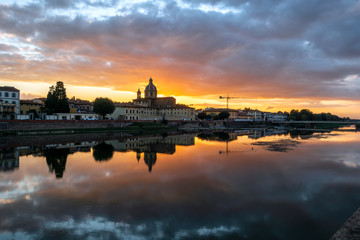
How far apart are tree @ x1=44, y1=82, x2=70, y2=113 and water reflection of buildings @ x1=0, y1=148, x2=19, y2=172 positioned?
31.4m

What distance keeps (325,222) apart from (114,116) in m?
70.0

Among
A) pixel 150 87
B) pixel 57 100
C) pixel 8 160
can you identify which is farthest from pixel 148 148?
pixel 150 87

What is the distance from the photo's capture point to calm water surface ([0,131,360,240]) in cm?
787

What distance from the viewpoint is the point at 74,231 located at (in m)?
7.73

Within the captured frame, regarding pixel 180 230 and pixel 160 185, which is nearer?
pixel 180 230

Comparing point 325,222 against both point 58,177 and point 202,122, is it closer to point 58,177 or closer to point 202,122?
point 58,177

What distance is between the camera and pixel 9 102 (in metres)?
48.6

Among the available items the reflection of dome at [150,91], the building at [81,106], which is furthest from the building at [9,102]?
the reflection of dome at [150,91]

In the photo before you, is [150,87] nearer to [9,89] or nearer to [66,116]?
[66,116]

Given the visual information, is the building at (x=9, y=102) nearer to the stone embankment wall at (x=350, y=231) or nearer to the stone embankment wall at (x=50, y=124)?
the stone embankment wall at (x=50, y=124)

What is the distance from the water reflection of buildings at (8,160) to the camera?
1720cm

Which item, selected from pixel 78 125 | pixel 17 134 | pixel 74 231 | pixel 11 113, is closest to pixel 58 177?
pixel 74 231

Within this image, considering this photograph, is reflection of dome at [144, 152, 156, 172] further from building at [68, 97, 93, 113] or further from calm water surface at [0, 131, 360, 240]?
building at [68, 97, 93, 113]

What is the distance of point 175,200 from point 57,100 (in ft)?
170
